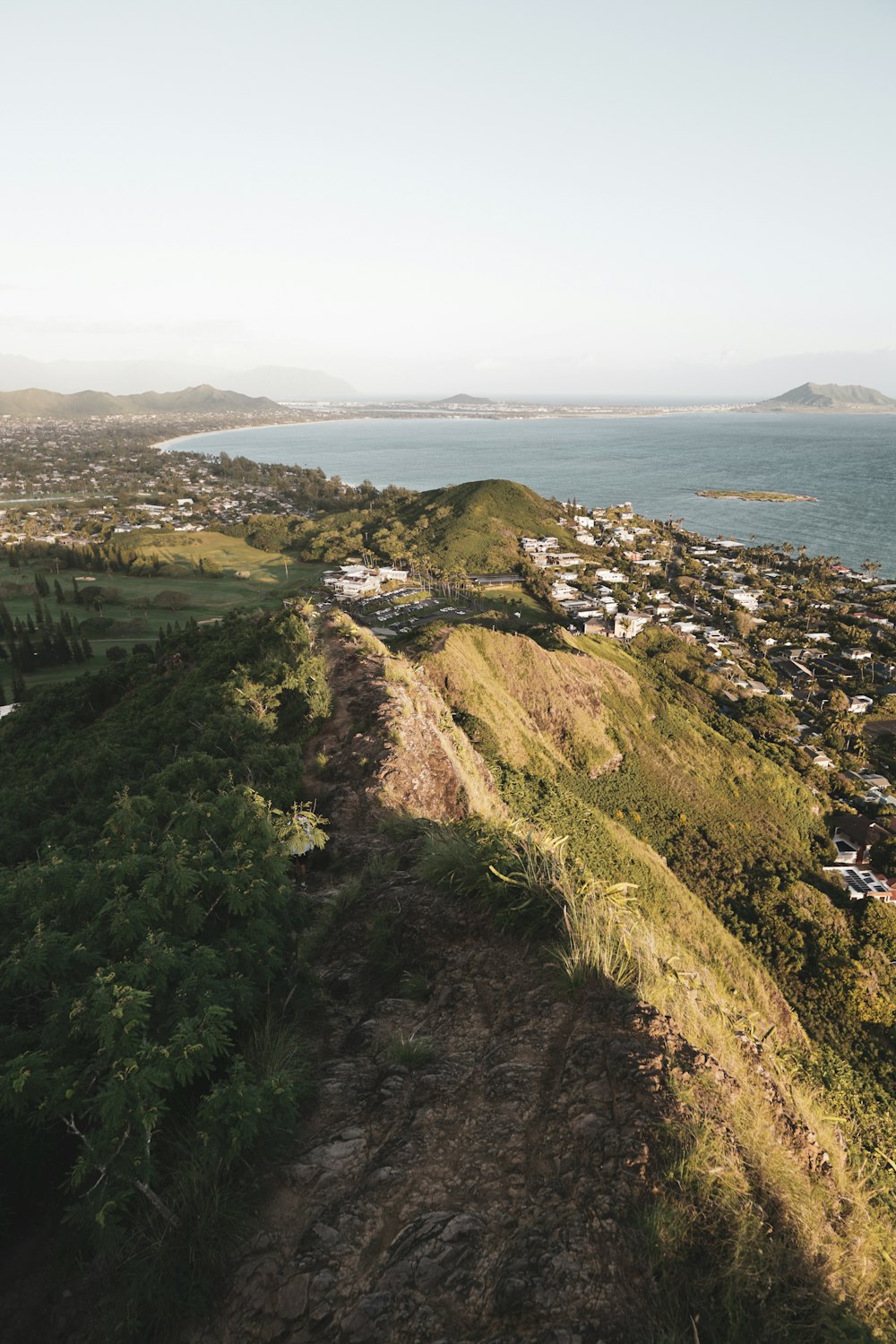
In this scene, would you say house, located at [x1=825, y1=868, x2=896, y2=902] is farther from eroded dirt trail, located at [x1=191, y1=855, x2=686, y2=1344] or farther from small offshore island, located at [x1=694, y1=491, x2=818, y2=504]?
small offshore island, located at [x1=694, y1=491, x2=818, y2=504]

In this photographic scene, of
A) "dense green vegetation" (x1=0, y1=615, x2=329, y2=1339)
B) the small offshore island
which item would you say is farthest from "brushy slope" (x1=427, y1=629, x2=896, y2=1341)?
the small offshore island

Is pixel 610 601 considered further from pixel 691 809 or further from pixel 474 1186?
pixel 474 1186

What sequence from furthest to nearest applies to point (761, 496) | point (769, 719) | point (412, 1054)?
1. point (761, 496)
2. point (769, 719)
3. point (412, 1054)

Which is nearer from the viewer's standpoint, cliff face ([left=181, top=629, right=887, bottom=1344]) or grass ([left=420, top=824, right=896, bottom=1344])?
grass ([left=420, top=824, right=896, bottom=1344])

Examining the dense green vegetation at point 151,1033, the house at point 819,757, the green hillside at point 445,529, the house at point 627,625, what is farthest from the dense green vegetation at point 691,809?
the green hillside at point 445,529

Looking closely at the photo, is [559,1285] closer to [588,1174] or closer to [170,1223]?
[588,1174]

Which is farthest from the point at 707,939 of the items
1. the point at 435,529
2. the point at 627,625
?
the point at 435,529
